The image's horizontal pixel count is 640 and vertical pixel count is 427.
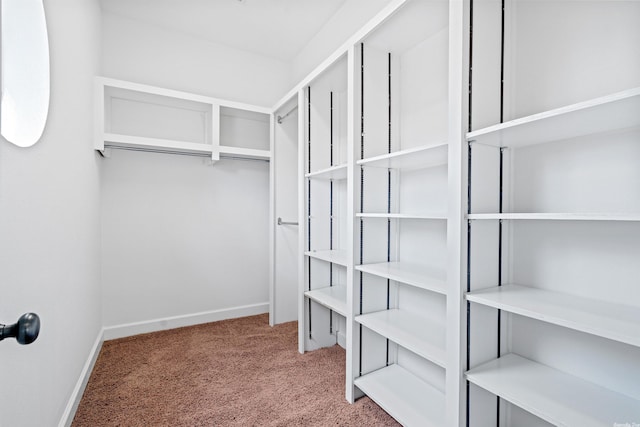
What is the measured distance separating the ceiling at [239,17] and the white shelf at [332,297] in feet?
7.58

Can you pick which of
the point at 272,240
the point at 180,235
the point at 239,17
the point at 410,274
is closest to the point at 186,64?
the point at 239,17

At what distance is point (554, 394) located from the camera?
1035 mm

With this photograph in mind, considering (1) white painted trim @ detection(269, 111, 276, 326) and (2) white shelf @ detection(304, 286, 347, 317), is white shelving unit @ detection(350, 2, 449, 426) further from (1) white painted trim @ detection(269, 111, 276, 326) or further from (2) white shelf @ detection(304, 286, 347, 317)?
(1) white painted trim @ detection(269, 111, 276, 326)

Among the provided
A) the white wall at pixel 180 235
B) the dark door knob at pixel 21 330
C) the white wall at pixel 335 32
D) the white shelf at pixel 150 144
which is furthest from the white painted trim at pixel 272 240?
the dark door knob at pixel 21 330

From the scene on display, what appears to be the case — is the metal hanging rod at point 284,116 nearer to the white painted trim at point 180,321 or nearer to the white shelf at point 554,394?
the white painted trim at point 180,321

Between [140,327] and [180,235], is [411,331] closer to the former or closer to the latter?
[180,235]

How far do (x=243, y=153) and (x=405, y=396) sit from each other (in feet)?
7.40

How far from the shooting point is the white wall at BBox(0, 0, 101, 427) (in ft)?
3.25

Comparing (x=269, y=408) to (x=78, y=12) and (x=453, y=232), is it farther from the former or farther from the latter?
(x=78, y=12)

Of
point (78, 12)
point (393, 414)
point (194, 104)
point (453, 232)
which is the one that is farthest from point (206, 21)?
point (393, 414)

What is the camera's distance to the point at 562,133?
1.09 m

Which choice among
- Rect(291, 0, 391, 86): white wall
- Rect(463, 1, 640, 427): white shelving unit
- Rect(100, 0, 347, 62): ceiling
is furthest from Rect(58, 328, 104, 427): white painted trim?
Rect(291, 0, 391, 86): white wall

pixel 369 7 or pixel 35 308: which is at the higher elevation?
→ pixel 369 7

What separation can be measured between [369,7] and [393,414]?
259 centimetres
